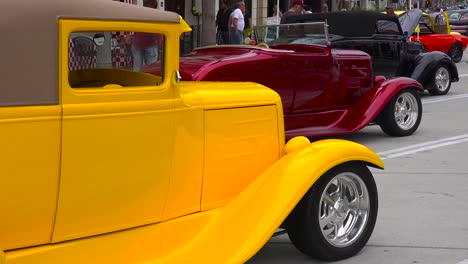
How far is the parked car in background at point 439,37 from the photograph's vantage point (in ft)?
69.7

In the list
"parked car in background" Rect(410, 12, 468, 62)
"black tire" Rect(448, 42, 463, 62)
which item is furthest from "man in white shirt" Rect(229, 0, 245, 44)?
"black tire" Rect(448, 42, 463, 62)

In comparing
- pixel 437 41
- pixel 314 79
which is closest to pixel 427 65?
pixel 314 79

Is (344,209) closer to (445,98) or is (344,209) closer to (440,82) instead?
(445,98)

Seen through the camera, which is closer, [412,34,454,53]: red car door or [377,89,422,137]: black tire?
[377,89,422,137]: black tire

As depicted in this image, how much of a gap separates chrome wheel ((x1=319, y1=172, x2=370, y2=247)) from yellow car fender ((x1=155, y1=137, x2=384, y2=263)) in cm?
20

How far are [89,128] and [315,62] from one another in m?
5.67

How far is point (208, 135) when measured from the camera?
4.54 meters

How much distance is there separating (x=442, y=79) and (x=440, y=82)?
0.22ft

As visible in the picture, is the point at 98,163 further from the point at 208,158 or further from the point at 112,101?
the point at 208,158

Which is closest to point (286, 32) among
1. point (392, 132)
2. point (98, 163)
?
point (392, 132)

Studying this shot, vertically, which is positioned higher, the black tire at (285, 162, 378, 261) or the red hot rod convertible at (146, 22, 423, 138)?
the red hot rod convertible at (146, 22, 423, 138)

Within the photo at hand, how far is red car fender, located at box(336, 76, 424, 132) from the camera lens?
9.67 metres

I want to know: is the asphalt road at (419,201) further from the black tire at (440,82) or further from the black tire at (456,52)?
the black tire at (456,52)

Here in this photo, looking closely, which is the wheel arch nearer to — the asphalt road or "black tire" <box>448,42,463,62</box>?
the asphalt road
